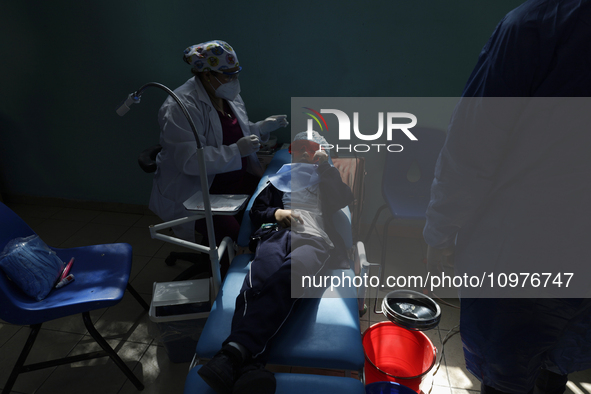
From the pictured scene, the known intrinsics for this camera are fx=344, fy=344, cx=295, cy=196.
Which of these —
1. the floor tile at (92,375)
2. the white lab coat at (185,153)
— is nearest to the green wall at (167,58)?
the white lab coat at (185,153)

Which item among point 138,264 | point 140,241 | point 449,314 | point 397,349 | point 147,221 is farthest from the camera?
point 147,221

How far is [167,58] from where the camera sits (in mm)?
2523

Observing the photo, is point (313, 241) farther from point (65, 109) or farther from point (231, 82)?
point (65, 109)

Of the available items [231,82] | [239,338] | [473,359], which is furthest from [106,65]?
[473,359]

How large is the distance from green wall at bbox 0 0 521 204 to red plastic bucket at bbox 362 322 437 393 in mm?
1597

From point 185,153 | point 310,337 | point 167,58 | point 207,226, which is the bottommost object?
point 310,337

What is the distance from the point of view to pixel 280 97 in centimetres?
254

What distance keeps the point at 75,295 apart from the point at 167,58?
5.82 ft

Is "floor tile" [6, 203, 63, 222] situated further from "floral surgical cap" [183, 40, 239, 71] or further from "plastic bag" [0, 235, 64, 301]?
"floral surgical cap" [183, 40, 239, 71]

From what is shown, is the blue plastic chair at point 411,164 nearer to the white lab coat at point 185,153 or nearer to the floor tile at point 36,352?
the white lab coat at point 185,153

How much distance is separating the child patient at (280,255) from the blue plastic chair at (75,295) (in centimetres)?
64

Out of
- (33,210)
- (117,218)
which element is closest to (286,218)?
(117,218)

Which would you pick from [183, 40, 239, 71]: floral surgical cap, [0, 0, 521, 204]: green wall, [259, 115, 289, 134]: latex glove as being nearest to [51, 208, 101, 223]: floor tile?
[0, 0, 521, 204]: green wall

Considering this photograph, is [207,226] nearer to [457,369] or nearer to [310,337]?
[310,337]
